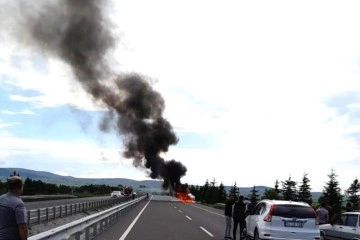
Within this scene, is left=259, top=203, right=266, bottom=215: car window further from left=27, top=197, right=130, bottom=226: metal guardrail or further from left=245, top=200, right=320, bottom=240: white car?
left=27, top=197, right=130, bottom=226: metal guardrail

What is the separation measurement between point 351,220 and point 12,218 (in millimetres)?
11911

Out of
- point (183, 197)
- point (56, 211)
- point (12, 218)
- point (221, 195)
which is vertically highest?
point (12, 218)

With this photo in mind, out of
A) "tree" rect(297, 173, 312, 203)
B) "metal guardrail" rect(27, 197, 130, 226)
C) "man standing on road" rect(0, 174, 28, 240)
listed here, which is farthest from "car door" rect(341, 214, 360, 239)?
"tree" rect(297, 173, 312, 203)

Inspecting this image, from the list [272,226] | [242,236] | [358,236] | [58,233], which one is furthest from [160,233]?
[58,233]

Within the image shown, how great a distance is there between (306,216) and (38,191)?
93596mm

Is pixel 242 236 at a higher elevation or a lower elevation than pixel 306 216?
lower

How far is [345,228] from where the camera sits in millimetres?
14828

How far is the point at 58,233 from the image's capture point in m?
9.31

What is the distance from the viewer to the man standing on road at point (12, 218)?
18.3ft

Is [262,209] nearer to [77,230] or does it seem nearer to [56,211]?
[77,230]

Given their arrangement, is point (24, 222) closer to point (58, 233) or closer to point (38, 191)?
point (58, 233)

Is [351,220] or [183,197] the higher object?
[351,220]

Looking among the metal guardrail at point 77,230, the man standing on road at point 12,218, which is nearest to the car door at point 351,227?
the metal guardrail at point 77,230

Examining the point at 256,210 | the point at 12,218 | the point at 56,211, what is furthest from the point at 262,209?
the point at 56,211
